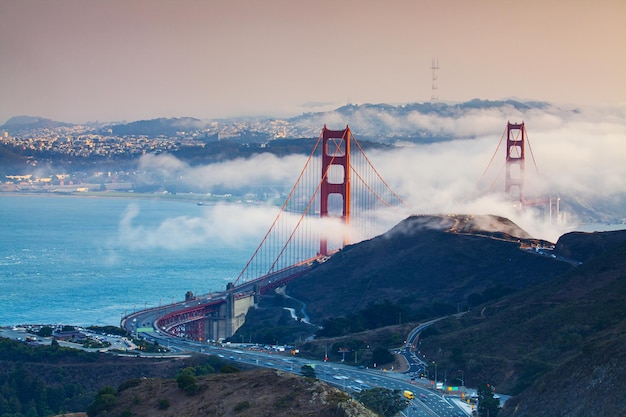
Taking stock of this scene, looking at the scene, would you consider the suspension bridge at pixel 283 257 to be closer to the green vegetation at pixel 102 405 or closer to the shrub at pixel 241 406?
the green vegetation at pixel 102 405

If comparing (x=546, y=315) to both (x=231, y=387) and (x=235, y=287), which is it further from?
(x=235, y=287)

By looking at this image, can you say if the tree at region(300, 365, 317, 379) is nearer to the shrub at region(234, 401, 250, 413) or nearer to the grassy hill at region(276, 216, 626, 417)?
the grassy hill at region(276, 216, 626, 417)

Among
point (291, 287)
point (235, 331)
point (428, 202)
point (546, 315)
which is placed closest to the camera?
point (546, 315)

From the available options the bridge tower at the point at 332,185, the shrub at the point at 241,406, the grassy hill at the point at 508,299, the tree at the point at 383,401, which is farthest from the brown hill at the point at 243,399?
the bridge tower at the point at 332,185

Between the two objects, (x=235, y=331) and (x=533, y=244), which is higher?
(x=533, y=244)

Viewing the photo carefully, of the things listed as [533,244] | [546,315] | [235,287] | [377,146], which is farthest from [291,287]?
[377,146]

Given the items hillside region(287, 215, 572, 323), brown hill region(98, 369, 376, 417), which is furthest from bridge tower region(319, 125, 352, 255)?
brown hill region(98, 369, 376, 417)
